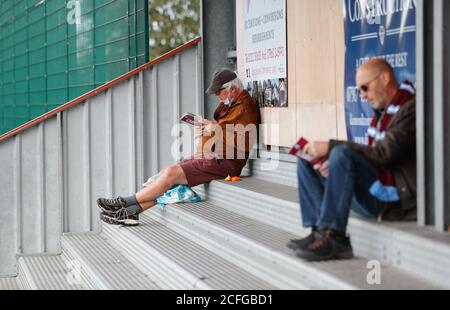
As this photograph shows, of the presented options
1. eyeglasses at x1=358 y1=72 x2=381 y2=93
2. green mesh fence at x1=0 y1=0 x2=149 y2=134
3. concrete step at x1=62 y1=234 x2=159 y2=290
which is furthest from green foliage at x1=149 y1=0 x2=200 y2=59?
eyeglasses at x1=358 y1=72 x2=381 y2=93

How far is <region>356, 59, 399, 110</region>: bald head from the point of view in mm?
5016

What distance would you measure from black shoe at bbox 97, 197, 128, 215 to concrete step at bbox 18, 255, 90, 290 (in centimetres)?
57

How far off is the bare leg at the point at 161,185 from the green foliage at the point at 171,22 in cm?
2158

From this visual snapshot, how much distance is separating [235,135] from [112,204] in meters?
1.22

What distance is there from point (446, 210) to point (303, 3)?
9.93ft

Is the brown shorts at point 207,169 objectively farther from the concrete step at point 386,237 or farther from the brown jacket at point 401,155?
the brown jacket at point 401,155

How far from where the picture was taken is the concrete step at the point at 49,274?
269 inches

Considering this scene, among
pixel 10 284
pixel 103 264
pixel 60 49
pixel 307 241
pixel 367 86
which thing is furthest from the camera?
pixel 60 49

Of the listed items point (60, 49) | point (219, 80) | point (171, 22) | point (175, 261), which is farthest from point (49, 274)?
point (171, 22)

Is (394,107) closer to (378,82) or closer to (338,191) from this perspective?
(378,82)

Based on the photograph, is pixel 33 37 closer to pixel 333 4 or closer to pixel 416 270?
pixel 333 4

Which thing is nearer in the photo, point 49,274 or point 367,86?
point 367,86

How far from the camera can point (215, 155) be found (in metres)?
7.74

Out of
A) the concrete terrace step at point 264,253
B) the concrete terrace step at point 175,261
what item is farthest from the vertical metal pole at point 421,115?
the concrete terrace step at point 175,261
